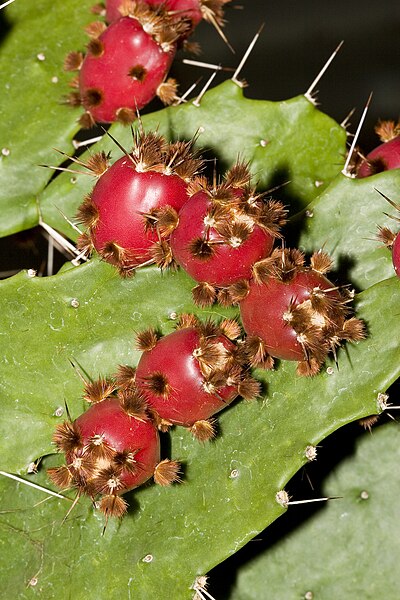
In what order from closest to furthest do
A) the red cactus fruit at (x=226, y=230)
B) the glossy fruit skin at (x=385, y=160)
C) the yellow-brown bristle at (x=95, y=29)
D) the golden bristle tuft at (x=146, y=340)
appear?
the red cactus fruit at (x=226, y=230) → the golden bristle tuft at (x=146, y=340) → the glossy fruit skin at (x=385, y=160) → the yellow-brown bristle at (x=95, y=29)

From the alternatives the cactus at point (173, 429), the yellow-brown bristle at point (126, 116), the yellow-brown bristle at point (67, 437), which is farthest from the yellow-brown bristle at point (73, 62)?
the yellow-brown bristle at point (67, 437)

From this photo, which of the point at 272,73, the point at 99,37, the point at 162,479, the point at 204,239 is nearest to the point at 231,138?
the point at 99,37

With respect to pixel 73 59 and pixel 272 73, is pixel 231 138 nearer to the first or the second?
pixel 73 59

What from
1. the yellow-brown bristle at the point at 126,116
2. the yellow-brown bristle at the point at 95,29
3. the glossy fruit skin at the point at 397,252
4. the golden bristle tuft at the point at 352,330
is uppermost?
the yellow-brown bristle at the point at 95,29

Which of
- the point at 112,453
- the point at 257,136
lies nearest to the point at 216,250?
the point at 112,453

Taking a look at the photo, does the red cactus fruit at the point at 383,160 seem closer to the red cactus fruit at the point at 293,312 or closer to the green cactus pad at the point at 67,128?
the green cactus pad at the point at 67,128
